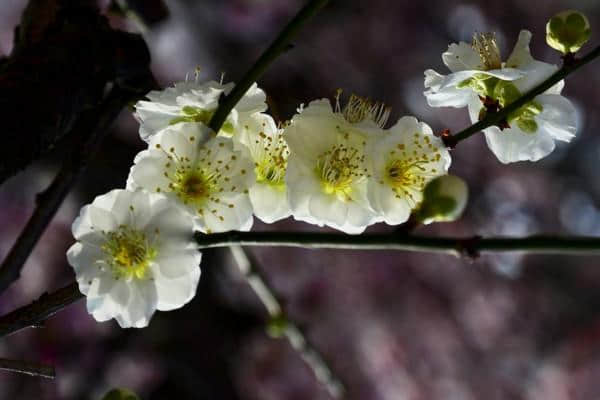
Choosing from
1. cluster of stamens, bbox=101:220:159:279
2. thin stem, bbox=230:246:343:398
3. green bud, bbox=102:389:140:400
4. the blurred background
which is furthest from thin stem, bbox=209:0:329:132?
the blurred background

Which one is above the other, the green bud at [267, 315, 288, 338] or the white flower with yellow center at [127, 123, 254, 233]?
the white flower with yellow center at [127, 123, 254, 233]

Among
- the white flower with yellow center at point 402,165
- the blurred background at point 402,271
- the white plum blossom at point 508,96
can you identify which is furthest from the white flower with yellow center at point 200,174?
the blurred background at point 402,271

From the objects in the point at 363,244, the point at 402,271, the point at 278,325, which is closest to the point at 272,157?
the point at 363,244

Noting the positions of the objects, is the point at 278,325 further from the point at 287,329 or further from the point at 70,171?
the point at 70,171

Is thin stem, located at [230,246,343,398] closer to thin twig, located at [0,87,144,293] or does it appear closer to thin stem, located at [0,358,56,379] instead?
thin twig, located at [0,87,144,293]

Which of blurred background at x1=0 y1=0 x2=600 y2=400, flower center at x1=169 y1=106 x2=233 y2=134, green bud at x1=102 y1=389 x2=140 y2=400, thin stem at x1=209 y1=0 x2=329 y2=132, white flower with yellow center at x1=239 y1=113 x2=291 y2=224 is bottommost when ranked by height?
blurred background at x1=0 y1=0 x2=600 y2=400

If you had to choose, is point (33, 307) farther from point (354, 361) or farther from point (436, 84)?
point (354, 361)

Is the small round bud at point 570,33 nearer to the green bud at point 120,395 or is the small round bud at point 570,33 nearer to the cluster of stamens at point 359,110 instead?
the cluster of stamens at point 359,110
